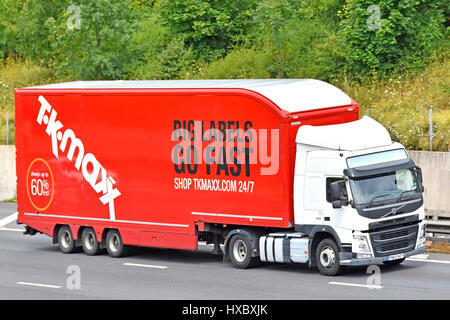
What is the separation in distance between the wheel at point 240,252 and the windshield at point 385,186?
9.18 ft

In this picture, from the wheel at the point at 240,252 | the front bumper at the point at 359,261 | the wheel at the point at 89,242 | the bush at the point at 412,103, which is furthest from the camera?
the bush at the point at 412,103

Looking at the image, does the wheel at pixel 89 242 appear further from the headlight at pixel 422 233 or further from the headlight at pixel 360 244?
the headlight at pixel 422 233

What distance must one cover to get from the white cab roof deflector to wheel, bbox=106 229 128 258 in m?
5.60

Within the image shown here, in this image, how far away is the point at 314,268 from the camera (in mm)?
20219

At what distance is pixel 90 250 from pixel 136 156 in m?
2.83

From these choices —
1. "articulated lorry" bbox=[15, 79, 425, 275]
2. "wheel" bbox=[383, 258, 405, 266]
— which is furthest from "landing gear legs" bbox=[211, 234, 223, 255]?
"wheel" bbox=[383, 258, 405, 266]

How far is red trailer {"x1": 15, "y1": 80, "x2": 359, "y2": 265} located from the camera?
19.6 metres

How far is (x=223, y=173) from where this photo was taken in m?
20.3

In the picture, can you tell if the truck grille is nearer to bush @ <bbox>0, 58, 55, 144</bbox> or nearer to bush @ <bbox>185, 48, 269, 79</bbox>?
bush @ <bbox>185, 48, 269, 79</bbox>

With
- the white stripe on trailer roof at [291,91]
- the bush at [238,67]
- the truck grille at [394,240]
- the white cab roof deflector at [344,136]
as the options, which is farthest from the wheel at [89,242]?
the bush at [238,67]

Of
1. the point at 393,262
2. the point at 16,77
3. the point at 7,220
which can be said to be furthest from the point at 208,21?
the point at 393,262

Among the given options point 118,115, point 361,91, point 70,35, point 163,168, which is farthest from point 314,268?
point 70,35

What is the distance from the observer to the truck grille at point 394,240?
18547mm

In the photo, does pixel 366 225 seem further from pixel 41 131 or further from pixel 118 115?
pixel 41 131
